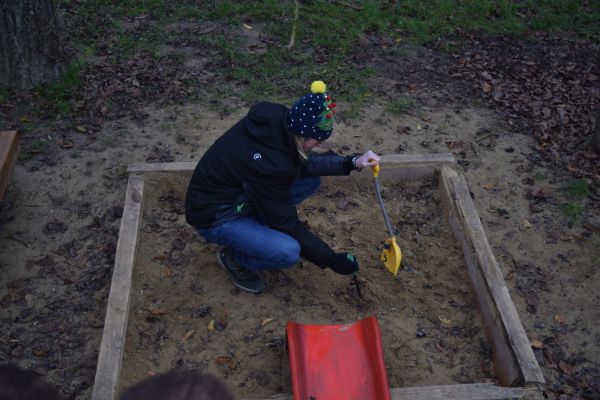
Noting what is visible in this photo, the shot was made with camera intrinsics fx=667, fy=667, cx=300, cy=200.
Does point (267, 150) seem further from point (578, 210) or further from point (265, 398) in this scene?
point (578, 210)

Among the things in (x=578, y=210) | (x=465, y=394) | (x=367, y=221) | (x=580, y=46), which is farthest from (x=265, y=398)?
(x=580, y=46)

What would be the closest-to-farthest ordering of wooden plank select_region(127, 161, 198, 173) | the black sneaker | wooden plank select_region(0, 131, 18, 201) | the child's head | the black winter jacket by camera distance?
the child's head, the black winter jacket, the black sneaker, wooden plank select_region(0, 131, 18, 201), wooden plank select_region(127, 161, 198, 173)

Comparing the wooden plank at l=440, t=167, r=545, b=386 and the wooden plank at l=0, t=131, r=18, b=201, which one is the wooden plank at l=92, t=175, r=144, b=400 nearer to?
the wooden plank at l=0, t=131, r=18, b=201

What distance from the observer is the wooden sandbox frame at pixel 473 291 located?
303 centimetres

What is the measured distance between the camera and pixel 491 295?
3484 mm

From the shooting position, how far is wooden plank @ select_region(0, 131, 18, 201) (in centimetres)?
386

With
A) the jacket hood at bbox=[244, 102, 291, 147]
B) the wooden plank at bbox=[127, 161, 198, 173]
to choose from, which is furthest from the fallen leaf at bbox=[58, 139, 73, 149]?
the jacket hood at bbox=[244, 102, 291, 147]

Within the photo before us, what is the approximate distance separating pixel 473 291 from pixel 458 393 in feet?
2.72

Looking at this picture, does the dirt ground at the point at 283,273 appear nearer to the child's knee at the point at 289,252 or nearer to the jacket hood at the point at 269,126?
the child's knee at the point at 289,252

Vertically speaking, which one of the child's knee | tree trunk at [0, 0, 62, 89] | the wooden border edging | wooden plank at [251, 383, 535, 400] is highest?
the child's knee

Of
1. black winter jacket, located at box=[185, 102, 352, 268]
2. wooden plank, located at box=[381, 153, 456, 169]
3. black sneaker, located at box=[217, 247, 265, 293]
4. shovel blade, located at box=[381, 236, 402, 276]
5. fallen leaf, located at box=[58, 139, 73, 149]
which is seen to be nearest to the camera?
black winter jacket, located at box=[185, 102, 352, 268]

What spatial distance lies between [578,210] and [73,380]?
10.8 feet

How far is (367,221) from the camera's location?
Result: 4.20m

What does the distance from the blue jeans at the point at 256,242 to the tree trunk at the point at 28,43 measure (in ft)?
8.75
